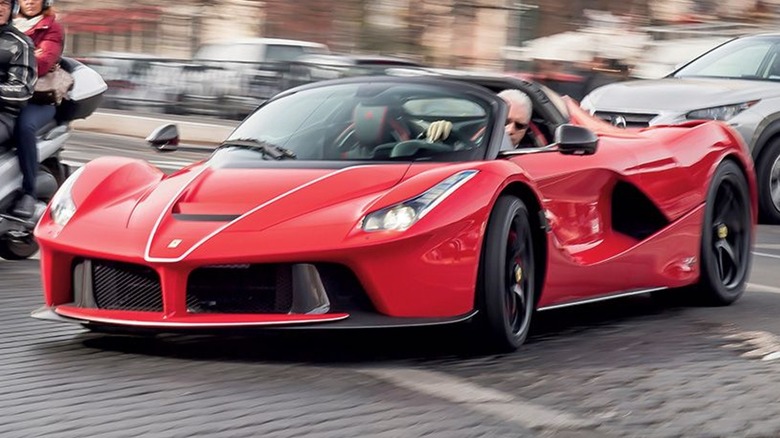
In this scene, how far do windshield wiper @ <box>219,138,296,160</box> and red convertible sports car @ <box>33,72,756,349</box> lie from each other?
14 millimetres

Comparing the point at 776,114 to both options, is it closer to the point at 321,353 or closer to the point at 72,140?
the point at 321,353

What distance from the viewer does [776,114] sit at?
14414 mm

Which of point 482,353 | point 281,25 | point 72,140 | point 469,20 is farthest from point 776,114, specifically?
point 281,25

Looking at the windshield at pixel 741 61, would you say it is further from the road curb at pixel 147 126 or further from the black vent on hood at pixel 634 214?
the road curb at pixel 147 126

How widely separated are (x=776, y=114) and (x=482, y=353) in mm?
8208

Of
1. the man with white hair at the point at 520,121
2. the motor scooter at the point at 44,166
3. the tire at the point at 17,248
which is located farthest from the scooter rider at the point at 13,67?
the man with white hair at the point at 520,121

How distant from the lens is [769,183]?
47.1ft

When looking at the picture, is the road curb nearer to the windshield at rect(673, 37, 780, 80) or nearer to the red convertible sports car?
the windshield at rect(673, 37, 780, 80)

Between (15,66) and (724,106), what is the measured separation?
22.1 feet

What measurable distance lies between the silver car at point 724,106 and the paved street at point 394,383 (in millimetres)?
6108

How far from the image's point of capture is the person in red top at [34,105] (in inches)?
387

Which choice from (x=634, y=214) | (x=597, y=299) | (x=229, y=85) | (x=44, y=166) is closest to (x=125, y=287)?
(x=597, y=299)

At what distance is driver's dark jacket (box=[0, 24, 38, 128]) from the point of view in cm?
965

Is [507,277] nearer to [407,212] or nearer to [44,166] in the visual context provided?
[407,212]
